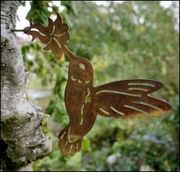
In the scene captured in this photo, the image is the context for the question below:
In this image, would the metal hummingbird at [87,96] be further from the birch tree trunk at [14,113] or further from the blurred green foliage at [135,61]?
the blurred green foliage at [135,61]

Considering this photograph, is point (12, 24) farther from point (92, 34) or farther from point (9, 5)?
point (92, 34)

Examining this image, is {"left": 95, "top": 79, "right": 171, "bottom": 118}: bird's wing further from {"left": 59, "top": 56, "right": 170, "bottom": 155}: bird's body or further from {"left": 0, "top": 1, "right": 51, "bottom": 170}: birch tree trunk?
{"left": 0, "top": 1, "right": 51, "bottom": 170}: birch tree trunk

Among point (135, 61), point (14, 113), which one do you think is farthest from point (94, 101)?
point (135, 61)

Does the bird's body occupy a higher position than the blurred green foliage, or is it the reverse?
the bird's body

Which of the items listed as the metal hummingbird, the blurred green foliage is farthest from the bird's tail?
the blurred green foliage

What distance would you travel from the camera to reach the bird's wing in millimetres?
745

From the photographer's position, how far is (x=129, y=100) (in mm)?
759

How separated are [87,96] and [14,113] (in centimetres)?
15

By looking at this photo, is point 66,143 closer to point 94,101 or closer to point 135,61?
point 94,101

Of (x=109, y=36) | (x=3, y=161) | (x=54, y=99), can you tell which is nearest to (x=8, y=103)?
(x=3, y=161)

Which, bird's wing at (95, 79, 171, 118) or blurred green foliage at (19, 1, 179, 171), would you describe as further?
blurred green foliage at (19, 1, 179, 171)

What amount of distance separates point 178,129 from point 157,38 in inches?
34.0

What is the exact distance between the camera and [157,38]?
150 inches

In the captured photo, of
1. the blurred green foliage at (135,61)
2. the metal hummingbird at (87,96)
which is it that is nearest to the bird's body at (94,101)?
the metal hummingbird at (87,96)
